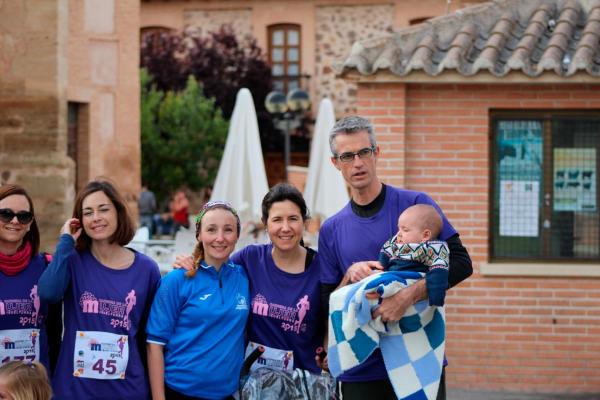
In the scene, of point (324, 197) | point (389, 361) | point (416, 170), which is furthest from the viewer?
point (324, 197)

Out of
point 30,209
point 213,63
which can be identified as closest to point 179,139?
point 213,63

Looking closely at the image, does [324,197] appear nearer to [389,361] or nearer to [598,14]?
[598,14]

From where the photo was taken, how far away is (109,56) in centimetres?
1587

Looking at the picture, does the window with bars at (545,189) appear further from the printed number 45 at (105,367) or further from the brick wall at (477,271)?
the printed number 45 at (105,367)

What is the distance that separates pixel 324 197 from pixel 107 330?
9390 millimetres

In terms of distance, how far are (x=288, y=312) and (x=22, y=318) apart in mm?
1201

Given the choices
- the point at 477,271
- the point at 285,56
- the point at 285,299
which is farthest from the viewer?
the point at 285,56

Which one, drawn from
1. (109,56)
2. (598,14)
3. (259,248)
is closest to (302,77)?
(109,56)

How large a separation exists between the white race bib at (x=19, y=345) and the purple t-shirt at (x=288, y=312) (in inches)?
38.6

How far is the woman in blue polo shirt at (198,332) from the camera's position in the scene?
5.09 meters

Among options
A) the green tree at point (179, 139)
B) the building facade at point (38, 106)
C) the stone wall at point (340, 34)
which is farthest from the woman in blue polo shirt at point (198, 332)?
→ the stone wall at point (340, 34)

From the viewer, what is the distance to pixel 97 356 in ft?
16.5

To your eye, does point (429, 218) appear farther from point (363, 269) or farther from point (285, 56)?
point (285, 56)

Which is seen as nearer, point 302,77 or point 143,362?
point 143,362
